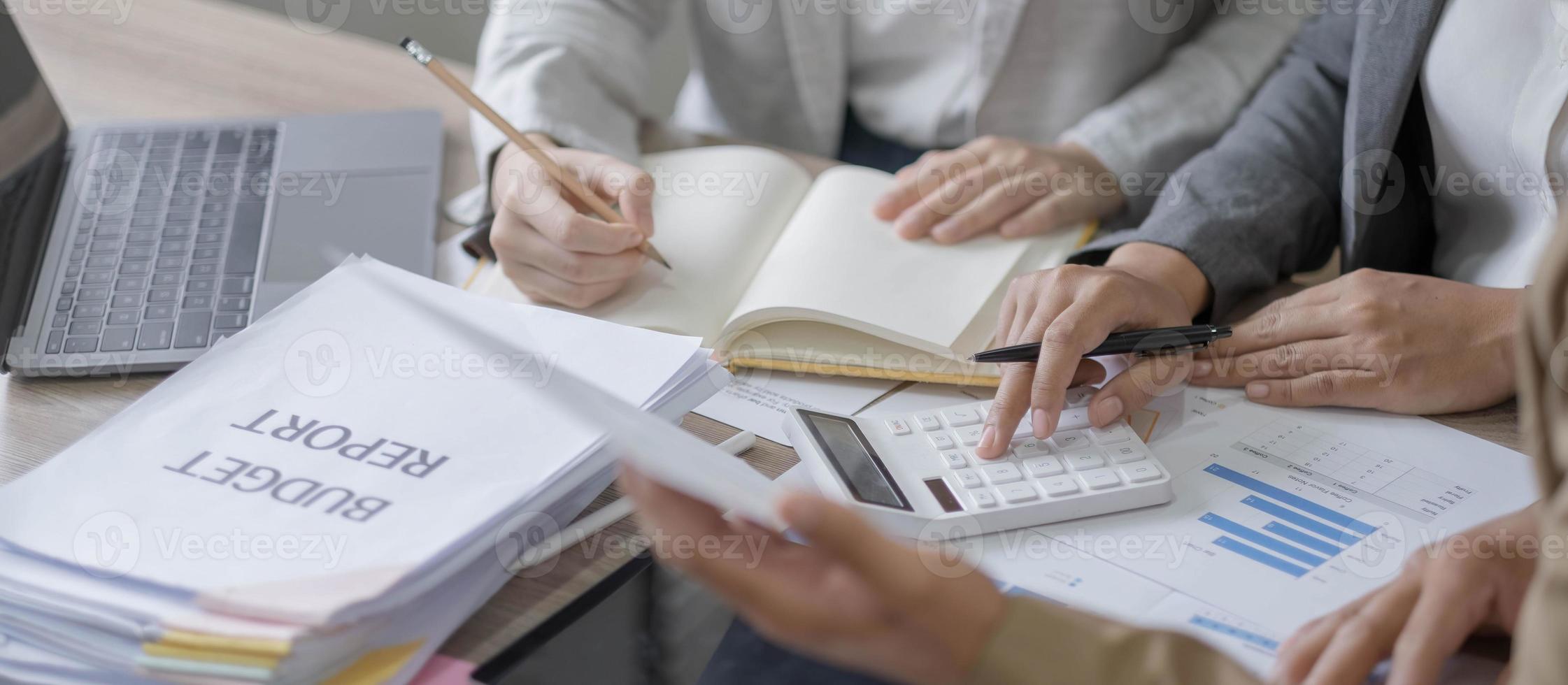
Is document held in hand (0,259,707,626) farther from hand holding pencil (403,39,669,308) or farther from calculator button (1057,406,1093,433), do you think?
calculator button (1057,406,1093,433)

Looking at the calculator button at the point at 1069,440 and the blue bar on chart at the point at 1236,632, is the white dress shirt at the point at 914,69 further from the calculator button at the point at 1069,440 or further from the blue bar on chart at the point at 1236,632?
the blue bar on chart at the point at 1236,632

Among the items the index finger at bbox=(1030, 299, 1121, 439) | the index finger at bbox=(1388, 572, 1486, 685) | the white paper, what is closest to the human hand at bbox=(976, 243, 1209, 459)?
the index finger at bbox=(1030, 299, 1121, 439)

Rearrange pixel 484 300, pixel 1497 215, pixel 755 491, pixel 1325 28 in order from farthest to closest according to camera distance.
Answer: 1. pixel 1325 28
2. pixel 1497 215
3. pixel 484 300
4. pixel 755 491

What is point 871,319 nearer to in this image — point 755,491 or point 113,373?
point 755,491

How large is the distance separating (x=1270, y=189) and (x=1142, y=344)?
27 centimetres

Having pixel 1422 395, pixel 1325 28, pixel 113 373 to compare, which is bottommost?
pixel 113 373

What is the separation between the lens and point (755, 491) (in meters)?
0.45

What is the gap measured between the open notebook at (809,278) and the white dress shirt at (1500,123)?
29cm

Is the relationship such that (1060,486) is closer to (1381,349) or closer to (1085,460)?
(1085,460)

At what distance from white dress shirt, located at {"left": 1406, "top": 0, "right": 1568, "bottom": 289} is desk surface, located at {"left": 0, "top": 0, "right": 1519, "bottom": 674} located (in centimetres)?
18

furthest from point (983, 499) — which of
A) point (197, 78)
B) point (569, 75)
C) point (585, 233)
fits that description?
point (197, 78)

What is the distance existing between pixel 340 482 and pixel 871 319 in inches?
14.3

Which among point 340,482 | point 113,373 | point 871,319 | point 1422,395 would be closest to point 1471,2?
point 1422,395

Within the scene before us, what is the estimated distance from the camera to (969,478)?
0.61 m
